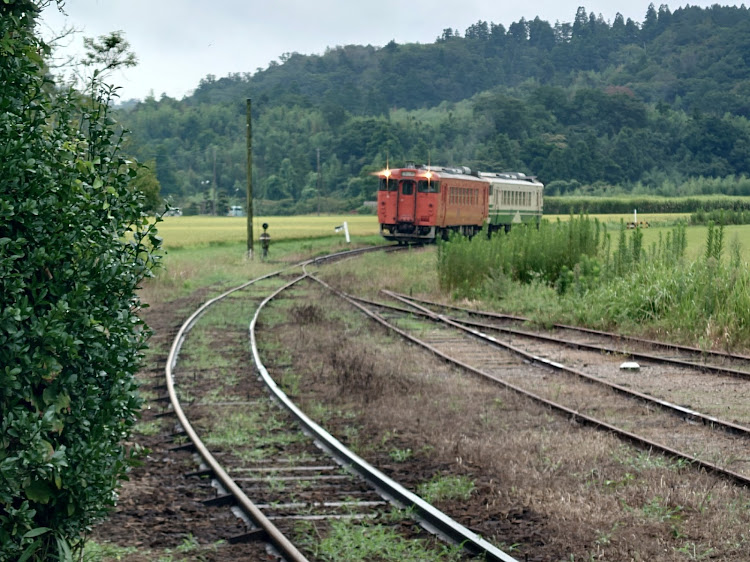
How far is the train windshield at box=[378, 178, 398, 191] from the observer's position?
41.2 m

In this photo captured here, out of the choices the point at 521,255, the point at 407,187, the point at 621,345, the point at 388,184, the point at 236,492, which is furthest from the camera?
the point at 388,184

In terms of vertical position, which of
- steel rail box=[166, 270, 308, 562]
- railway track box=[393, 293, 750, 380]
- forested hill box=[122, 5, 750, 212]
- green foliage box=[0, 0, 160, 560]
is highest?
forested hill box=[122, 5, 750, 212]

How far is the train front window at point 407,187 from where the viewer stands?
40.3 m

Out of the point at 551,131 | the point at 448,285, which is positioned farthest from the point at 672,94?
the point at 448,285

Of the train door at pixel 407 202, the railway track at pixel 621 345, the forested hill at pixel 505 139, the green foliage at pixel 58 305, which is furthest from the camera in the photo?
the forested hill at pixel 505 139

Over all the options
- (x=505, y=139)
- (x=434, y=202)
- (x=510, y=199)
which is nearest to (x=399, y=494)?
(x=434, y=202)

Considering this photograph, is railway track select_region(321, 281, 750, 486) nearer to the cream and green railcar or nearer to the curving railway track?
the curving railway track

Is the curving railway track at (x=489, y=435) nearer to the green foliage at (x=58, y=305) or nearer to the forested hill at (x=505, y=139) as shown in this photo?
the green foliage at (x=58, y=305)

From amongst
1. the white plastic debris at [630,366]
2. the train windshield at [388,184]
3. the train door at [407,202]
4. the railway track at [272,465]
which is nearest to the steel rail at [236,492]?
the railway track at [272,465]

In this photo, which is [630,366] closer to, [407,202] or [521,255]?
[521,255]

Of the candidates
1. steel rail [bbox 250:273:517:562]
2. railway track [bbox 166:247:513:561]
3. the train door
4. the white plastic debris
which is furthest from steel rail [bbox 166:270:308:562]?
the train door

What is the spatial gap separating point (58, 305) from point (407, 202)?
1441 inches

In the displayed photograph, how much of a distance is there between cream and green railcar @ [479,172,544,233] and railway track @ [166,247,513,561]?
32.5 metres

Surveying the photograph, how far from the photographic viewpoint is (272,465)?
27.9ft
